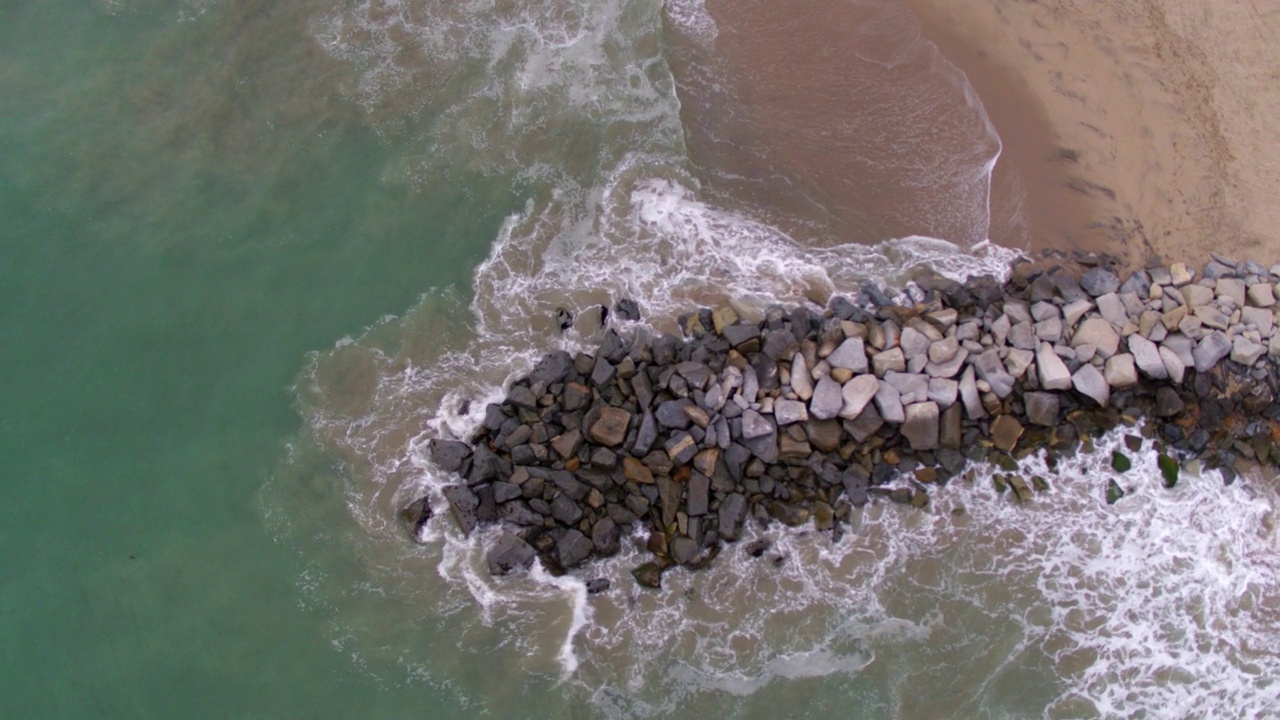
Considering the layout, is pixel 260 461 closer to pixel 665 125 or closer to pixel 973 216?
pixel 665 125

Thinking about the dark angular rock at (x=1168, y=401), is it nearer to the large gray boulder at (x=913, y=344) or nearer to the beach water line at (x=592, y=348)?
the beach water line at (x=592, y=348)

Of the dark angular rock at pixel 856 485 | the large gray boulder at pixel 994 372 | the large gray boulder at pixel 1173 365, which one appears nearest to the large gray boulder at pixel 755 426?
the dark angular rock at pixel 856 485

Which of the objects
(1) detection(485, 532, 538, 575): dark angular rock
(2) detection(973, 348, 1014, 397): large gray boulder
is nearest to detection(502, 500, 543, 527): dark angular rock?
(1) detection(485, 532, 538, 575): dark angular rock

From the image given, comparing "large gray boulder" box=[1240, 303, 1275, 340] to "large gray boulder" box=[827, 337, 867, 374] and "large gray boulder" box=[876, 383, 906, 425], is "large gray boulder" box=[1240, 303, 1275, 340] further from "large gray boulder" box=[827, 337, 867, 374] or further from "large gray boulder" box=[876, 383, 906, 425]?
"large gray boulder" box=[827, 337, 867, 374]

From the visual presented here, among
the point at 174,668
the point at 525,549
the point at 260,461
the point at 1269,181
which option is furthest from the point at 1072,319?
the point at 174,668

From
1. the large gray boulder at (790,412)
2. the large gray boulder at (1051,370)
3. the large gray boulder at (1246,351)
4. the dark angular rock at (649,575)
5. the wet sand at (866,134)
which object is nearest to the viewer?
the dark angular rock at (649,575)

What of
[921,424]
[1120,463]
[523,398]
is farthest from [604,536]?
[1120,463]

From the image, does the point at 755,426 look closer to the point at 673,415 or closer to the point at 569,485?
the point at 673,415
